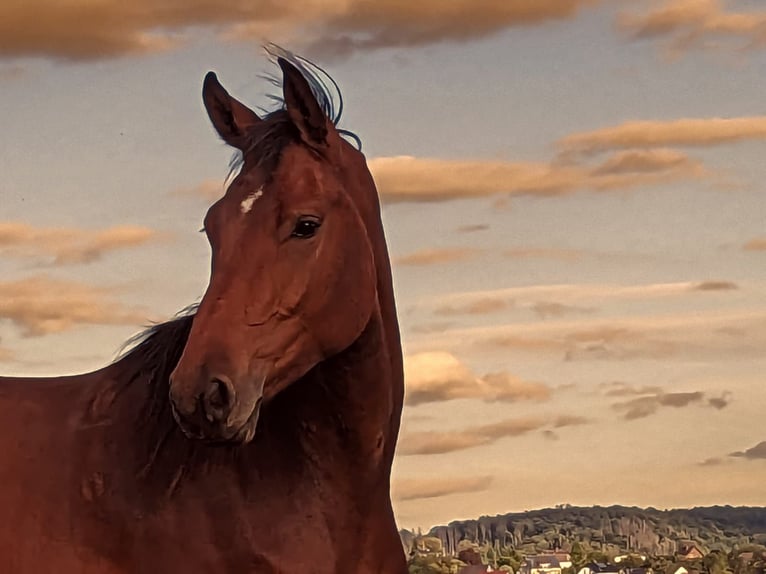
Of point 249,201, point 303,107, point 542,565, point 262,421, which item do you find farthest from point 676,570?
point 249,201

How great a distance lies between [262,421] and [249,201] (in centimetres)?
103

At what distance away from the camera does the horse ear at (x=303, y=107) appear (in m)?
5.42

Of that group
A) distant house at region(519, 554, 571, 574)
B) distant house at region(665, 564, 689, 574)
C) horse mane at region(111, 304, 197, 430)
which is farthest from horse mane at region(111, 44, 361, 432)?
distant house at region(665, 564, 689, 574)

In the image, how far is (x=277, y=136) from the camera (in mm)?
5500

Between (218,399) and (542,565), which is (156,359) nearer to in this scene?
(218,399)

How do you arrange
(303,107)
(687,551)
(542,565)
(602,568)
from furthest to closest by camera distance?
(602,568), (687,551), (542,565), (303,107)

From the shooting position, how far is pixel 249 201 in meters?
5.26

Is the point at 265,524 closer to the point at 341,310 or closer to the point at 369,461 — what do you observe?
the point at 369,461

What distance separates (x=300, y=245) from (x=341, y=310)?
1.15 ft

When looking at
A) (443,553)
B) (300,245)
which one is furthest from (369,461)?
(443,553)

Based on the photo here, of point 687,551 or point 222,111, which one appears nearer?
point 222,111

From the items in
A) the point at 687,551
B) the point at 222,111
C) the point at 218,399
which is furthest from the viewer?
the point at 687,551

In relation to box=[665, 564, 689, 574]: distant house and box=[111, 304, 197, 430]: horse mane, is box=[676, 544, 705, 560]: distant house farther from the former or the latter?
box=[111, 304, 197, 430]: horse mane

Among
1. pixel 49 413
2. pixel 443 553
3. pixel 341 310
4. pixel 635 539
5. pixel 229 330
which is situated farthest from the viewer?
pixel 635 539
